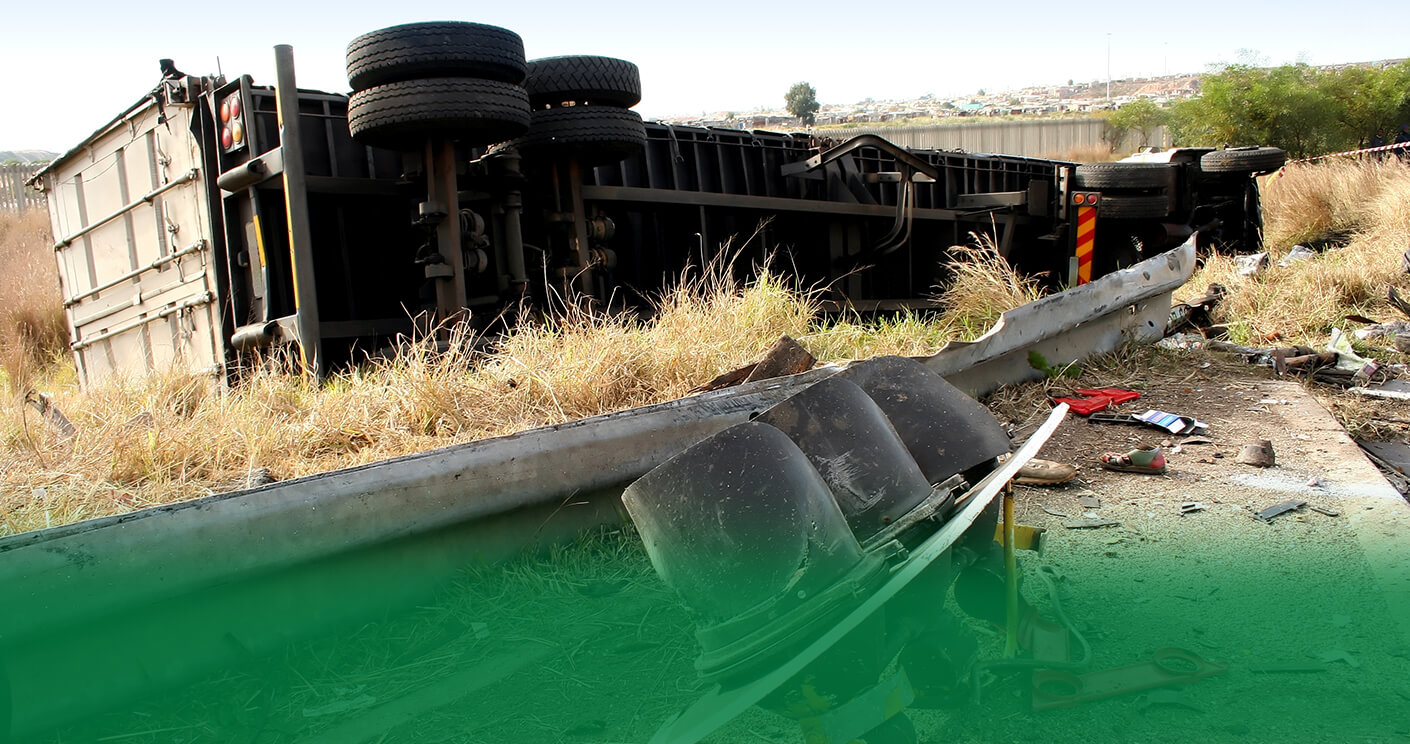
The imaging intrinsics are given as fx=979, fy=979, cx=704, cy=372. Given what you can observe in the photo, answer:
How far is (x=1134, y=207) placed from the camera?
412 inches

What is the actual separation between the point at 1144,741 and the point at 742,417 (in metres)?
1.88

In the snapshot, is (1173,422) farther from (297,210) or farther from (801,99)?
(801,99)

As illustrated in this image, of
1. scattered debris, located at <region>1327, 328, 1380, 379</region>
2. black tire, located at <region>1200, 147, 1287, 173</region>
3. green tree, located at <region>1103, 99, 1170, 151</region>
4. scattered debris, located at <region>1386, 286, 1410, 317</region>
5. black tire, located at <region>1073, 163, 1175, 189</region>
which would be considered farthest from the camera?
green tree, located at <region>1103, 99, 1170, 151</region>

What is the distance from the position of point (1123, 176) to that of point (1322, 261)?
2214 mm

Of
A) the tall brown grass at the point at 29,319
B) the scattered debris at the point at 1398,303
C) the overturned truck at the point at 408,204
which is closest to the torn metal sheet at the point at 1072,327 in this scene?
the scattered debris at the point at 1398,303

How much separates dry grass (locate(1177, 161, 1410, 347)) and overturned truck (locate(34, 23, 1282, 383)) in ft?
9.56

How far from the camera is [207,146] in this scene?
629cm

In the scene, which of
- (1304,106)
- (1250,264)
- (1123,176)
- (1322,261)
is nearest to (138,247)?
(1123,176)

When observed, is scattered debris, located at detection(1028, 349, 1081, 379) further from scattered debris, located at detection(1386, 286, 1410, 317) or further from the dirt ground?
scattered debris, located at detection(1386, 286, 1410, 317)

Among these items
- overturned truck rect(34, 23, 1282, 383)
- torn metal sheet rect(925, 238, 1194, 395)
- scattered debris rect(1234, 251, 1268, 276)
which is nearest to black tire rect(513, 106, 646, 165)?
overturned truck rect(34, 23, 1282, 383)

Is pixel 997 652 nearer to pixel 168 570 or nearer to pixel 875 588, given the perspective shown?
pixel 875 588

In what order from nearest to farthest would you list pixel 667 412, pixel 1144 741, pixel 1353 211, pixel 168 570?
pixel 1144 741 → pixel 168 570 → pixel 667 412 → pixel 1353 211

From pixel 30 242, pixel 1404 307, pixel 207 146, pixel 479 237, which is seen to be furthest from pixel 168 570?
pixel 30 242

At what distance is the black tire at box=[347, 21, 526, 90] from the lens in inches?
203
